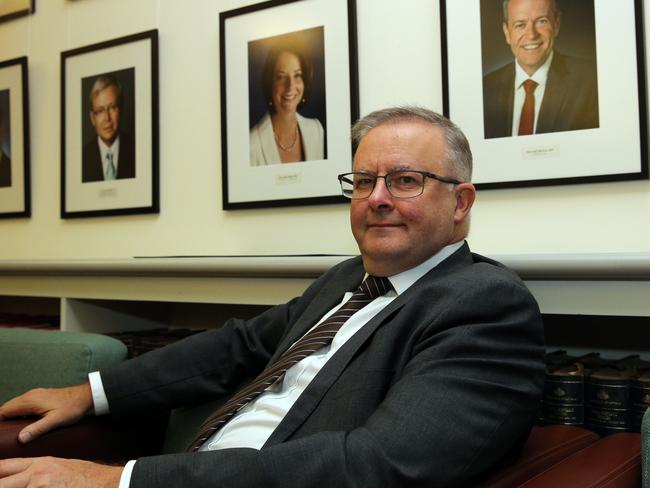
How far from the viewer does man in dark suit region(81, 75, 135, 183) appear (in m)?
3.04

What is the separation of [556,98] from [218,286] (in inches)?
50.1

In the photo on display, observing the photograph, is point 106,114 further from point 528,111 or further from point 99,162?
point 528,111

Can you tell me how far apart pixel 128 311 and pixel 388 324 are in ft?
5.64

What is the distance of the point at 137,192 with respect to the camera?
3.00 metres

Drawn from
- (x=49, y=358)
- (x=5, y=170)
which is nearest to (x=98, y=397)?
(x=49, y=358)

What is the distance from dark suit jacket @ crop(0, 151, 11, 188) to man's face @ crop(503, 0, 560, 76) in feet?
8.47

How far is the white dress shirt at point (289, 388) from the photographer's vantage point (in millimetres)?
1561

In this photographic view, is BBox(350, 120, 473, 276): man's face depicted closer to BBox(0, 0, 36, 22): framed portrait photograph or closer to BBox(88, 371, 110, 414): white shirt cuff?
BBox(88, 371, 110, 414): white shirt cuff

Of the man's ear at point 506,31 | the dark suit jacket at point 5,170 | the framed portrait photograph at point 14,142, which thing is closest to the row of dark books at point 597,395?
the man's ear at point 506,31

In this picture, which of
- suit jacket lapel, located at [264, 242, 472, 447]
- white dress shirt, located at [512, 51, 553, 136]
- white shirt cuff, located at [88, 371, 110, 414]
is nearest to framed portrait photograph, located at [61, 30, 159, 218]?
white shirt cuff, located at [88, 371, 110, 414]

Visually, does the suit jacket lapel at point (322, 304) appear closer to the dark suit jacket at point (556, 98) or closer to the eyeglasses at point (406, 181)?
the eyeglasses at point (406, 181)

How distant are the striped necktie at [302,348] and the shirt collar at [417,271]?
29 millimetres

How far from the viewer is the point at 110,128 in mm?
3080

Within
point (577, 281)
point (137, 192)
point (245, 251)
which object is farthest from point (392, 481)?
point (137, 192)
